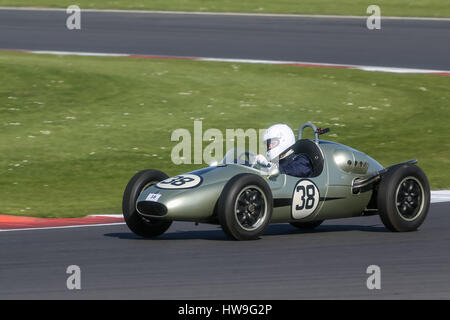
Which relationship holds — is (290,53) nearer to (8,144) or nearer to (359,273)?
(8,144)

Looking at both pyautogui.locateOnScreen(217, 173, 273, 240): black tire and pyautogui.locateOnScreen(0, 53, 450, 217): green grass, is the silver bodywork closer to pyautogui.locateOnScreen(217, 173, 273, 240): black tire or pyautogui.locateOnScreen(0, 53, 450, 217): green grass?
pyautogui.locateOnScreen(217, 173, 273, 240): black tire

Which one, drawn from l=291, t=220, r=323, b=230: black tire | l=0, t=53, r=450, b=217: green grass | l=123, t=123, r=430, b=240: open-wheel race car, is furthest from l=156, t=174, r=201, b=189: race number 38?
l=0, t=53, r=450, b=217: green grass

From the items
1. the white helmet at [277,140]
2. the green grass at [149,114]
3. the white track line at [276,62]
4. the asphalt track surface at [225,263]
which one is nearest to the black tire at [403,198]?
the asphalt track surface at [225,263]

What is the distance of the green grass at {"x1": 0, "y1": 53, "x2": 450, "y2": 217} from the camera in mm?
14023

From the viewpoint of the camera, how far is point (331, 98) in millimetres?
19656

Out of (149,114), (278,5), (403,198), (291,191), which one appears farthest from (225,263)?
(278,5)

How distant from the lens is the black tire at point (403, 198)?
10008 mm

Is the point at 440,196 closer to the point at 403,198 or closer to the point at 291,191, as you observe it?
the point at 403,198

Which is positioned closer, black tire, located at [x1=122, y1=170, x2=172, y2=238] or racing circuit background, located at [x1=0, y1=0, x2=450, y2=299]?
racing circuit background, located at [x1=0, y1=0, x2=450, y2=299]

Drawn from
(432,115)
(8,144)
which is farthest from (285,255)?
(432,115)

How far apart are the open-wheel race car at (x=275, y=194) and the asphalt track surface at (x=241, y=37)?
43.6 ft

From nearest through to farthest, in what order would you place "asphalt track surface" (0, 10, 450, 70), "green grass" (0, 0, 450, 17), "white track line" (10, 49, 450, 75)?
"white track line" (10, 49, 450, 75), "asphalt track surface" (0, 10, 450, 70), "green grass" (0, 0, 450, 17)

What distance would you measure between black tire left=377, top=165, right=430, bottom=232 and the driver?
82 cm

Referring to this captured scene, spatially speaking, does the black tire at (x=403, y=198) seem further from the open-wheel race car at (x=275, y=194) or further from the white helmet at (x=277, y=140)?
the white helmet at (x=277, y=140)
